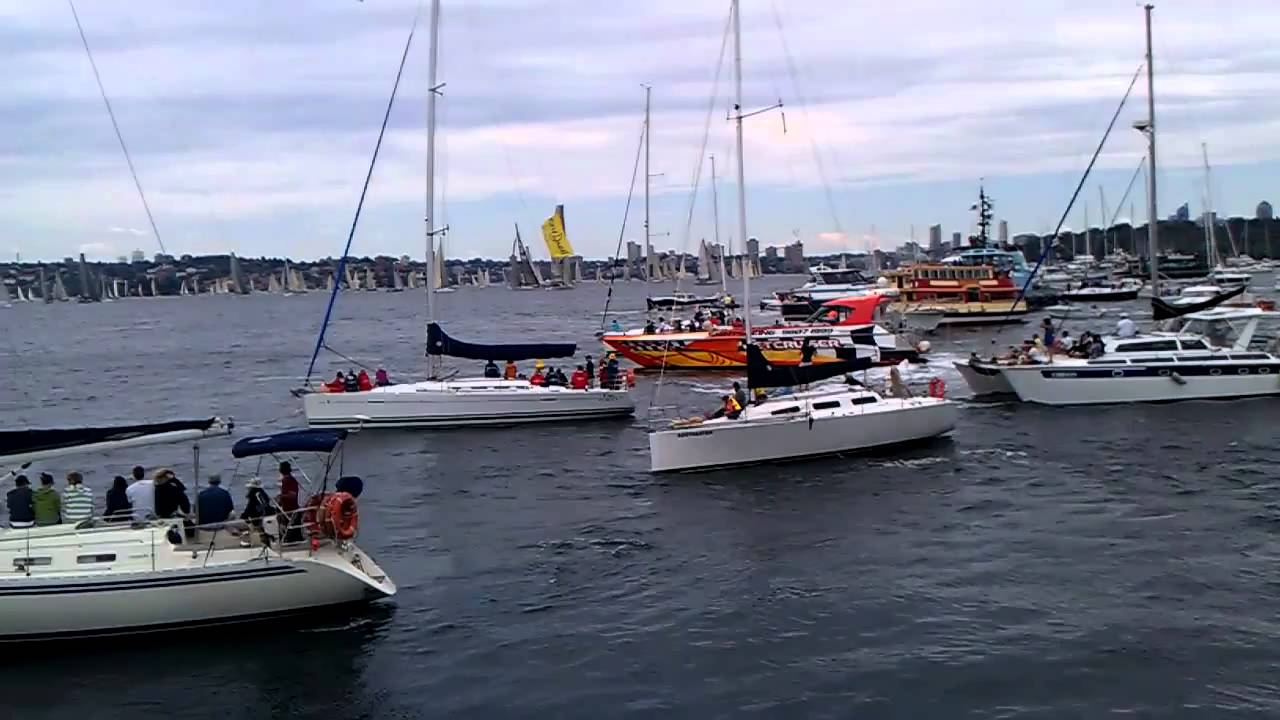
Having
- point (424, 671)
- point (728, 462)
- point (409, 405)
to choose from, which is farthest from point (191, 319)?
point (424, 671)

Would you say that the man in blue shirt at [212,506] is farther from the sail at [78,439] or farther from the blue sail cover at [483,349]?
the blue sail cover at [483,349]

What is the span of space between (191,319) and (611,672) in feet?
516

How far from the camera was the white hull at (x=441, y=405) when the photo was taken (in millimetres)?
38094

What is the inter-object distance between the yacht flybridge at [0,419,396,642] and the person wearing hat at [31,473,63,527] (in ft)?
1.63

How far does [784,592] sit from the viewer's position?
796 inches

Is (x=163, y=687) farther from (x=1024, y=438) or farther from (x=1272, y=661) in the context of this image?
(x=1024, y=438)

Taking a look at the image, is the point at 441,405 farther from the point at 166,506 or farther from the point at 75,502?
the point at 75,502

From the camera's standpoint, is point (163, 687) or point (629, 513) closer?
point (163, 687)

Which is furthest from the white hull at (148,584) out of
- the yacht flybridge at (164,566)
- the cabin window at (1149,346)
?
the cabin window at (1149,346)

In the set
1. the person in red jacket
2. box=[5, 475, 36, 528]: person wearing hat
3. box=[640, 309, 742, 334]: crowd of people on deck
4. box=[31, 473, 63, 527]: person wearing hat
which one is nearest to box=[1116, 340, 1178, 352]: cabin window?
the person in red jacket

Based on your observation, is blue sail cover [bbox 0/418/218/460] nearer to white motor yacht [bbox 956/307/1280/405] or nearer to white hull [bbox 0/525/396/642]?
white hull [bbox 0/525/396/642]

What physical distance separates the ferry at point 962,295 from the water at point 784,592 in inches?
1759

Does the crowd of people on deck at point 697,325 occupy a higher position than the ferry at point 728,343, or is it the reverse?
A: the crowd of people on deck at point 697,325

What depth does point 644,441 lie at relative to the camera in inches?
1419
